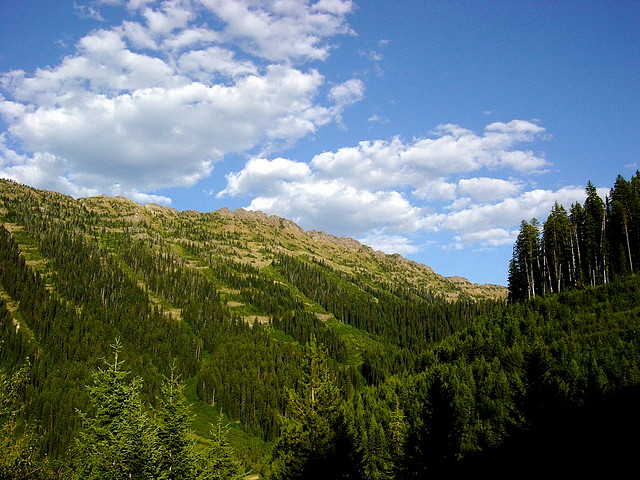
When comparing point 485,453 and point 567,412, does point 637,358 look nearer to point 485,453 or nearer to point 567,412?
point 485,453

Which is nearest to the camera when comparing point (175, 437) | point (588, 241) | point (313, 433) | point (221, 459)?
point (175, 437)

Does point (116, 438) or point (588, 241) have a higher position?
point (588, 241)

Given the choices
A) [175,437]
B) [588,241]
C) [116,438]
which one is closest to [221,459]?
[175,437]

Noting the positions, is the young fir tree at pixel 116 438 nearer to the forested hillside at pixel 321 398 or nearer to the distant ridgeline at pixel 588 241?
the forested hillside at pixel 321 398

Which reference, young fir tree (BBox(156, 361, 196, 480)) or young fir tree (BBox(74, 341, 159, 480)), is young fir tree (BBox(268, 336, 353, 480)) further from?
young fir tree (BBox(74, 341, 159, 480))

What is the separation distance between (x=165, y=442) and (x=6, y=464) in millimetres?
12003

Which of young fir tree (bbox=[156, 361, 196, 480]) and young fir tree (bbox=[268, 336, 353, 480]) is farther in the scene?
young fir tree (bbox=[268, 336, 353, 480])

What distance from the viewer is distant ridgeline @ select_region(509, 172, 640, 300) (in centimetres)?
9244

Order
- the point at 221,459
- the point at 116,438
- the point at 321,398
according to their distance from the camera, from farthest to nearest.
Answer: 1. the point at 221,459
2. the point at 321,398
3. the point at 116,438

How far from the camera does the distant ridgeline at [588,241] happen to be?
92.4m

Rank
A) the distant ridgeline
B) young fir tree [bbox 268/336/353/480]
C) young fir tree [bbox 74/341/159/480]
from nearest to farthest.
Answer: young fir tree [bbox 74/341/159/480] → young fir tree [bbox 268/336/353/480] → the distant ridgeline

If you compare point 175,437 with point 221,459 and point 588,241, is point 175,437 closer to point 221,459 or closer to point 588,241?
point 221,459

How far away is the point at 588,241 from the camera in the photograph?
96.1 metres

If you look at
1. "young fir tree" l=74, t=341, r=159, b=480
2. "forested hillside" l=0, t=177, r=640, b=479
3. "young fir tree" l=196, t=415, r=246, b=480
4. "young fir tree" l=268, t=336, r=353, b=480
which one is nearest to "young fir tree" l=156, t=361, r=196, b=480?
"forested hillside" l=0, t=177, r=640, b=479
